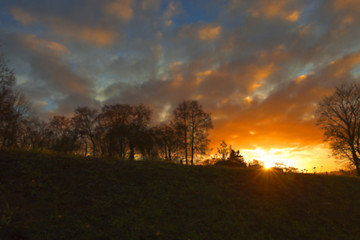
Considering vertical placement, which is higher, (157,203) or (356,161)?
(356,161)

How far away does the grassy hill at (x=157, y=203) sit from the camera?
7023 millimetres

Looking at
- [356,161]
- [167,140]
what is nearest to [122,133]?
[167,140]

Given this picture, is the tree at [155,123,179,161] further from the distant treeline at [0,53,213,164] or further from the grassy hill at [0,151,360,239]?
the grassy hill at [0,151,360,239]

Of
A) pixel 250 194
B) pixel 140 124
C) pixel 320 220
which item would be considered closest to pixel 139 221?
pixel 250 194

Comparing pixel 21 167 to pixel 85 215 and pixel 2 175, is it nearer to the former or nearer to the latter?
pixel 2 175

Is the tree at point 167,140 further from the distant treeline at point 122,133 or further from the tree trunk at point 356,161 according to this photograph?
the tree trunk at point 356,161

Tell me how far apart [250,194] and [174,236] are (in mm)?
5538

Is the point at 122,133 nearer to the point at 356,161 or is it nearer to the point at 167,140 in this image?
the point at 167,140

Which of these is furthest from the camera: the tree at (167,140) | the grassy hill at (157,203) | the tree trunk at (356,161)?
the tree at (167,140)

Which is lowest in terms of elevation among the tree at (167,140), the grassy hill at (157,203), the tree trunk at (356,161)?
the grassy hill at (157,203)

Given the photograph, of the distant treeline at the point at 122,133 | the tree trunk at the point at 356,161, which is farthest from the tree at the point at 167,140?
the tree trunk at the point at 356,161

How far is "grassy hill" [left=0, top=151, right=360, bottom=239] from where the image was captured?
7.02m

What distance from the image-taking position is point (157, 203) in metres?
9.02

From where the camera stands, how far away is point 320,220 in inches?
356
